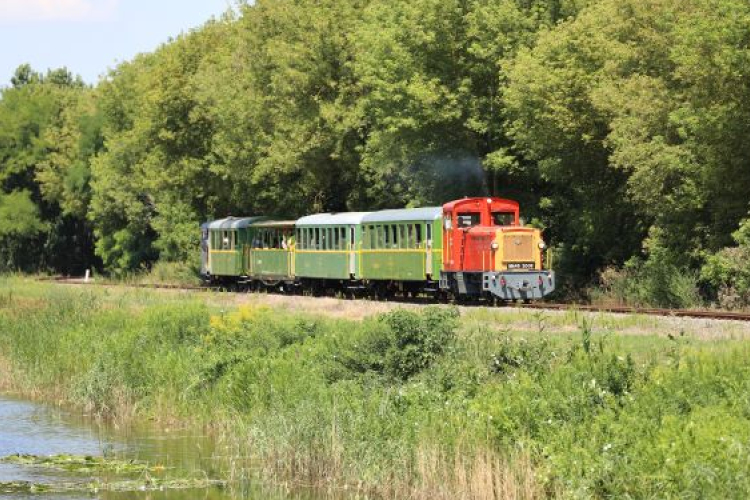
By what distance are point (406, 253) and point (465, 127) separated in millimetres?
9634

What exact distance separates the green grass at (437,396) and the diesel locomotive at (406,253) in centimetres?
972

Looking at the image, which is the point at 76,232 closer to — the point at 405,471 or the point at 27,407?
the point at 27,407

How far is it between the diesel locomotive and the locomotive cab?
3 cm

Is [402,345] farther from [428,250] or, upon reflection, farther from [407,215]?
[407,215]

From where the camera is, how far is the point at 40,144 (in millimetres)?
100500

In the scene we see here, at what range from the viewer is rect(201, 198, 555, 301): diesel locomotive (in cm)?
4125

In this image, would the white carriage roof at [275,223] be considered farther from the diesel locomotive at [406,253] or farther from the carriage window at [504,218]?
the carriage window at [504,218]

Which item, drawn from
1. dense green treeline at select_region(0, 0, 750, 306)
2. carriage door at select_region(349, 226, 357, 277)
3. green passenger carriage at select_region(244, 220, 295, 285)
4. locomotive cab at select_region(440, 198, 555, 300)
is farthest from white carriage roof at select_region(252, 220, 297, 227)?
locomotive cab at select_region(440, 198, 555, 300)

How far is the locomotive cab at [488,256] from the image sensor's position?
40906 mm

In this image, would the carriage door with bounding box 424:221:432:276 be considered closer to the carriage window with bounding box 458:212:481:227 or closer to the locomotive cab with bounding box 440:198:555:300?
the locomotive cab with bounding box 440:198:555:300

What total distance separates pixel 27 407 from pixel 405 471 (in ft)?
41.8

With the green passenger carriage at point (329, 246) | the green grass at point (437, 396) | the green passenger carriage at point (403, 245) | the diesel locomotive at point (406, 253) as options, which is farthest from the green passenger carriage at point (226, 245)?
the green grass at point (437, 396)

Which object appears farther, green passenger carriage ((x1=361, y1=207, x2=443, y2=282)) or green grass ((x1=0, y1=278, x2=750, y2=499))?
green passenger carriage ((x1=361, y1=207, x2=443, y2=282))

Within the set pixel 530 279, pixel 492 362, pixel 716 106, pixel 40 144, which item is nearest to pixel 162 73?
pixel 40 144
